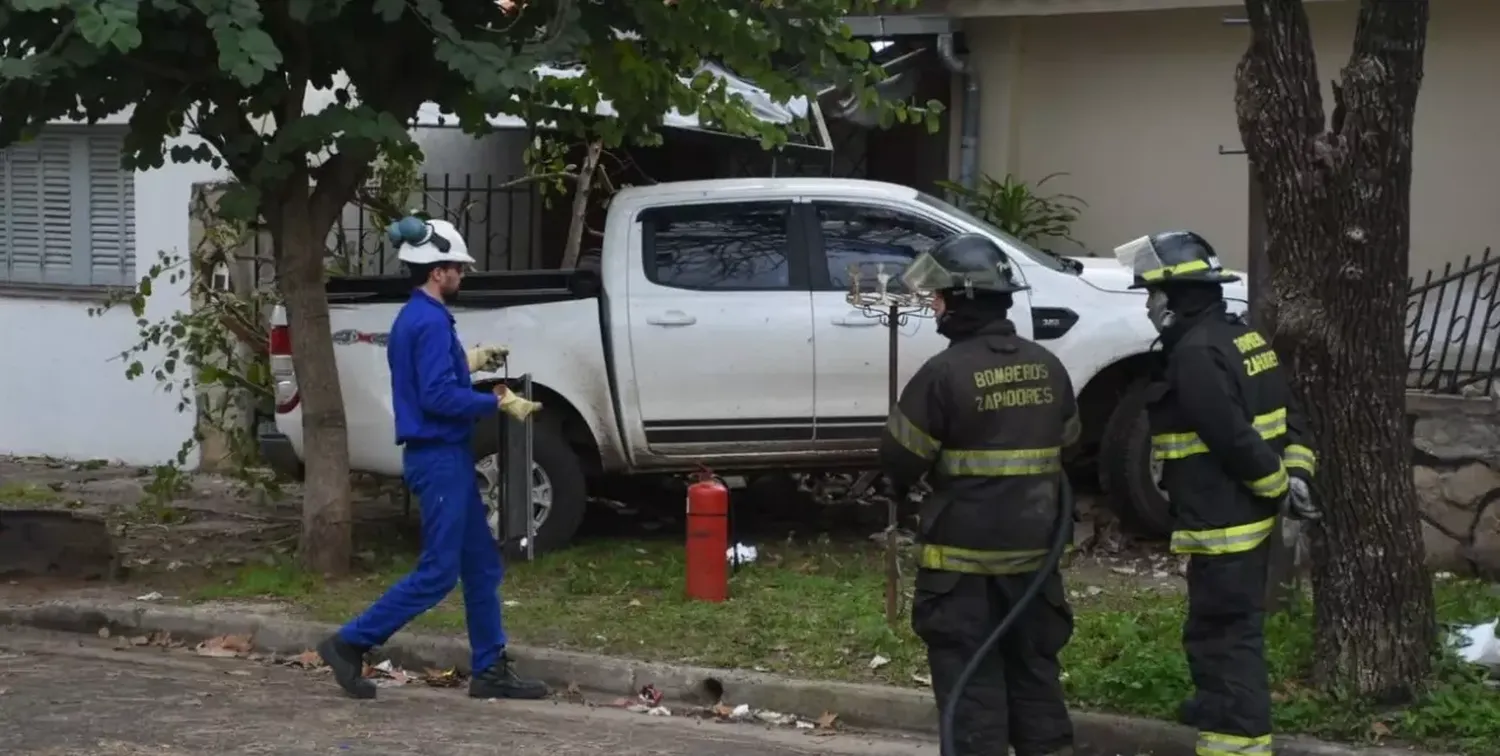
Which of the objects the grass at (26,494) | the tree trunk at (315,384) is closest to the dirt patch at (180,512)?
the grass at (26,494)

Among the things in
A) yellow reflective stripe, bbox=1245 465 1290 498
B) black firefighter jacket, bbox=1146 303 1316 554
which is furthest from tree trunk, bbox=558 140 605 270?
yellow reflective stripe, bbox=1245 465 1290 498

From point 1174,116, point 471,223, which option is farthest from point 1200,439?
point 471,223

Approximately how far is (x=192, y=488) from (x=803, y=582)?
15.9 ft

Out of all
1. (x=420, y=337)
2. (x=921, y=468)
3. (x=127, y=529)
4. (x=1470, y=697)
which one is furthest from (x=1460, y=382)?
(x=127, y=529)

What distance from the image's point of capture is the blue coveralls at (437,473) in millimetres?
6863

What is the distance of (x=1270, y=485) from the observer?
5.49 metres

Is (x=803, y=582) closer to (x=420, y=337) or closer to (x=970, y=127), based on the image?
(x=420, y=337)

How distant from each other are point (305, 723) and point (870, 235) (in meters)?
3.98

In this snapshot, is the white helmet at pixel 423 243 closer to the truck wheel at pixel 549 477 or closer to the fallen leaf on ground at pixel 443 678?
the fallen leaf on ground at pixel 443 678

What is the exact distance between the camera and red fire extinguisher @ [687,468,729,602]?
8.02 metres

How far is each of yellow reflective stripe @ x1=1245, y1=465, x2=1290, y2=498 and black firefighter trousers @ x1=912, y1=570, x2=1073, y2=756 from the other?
25.8 inches

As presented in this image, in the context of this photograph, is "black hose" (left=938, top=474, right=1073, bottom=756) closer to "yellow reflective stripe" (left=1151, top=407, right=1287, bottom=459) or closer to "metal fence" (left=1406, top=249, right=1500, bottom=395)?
"yellow reflective stripe" (left=1151, top=407, right=1287, bottom=459)

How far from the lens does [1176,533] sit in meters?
5.66

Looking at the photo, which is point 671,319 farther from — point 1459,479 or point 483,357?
point 1459,479
